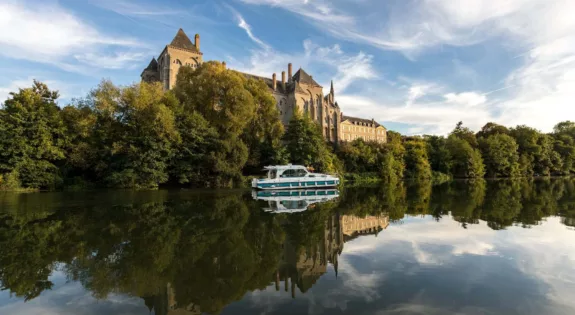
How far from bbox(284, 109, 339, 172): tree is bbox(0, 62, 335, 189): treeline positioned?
8273mm

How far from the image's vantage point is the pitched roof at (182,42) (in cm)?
5062

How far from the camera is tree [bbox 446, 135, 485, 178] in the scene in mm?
55344

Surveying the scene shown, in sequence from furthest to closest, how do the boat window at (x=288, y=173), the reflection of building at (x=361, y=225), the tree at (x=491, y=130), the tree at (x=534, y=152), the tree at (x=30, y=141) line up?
the tree at (x=491, y=130) < the tree at (x=534, y=152) < the boat window at (x=288, y=173) < the tree at (x=30, y=141) < the reflection of building at (x=361, y=225)

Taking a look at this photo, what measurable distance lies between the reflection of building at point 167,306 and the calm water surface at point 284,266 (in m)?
0.03

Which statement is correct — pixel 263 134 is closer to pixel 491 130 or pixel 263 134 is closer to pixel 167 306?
pixel 167 306

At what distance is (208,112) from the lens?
3350 centimetres

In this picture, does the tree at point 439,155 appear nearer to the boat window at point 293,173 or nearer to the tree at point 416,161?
the tree at point 416,161

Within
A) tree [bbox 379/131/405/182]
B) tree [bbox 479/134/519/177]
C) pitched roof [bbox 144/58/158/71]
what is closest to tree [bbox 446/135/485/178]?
tree [bbox 479/134/519/177]

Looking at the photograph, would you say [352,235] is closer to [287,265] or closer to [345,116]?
[287,265]

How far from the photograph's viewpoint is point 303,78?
217 ft

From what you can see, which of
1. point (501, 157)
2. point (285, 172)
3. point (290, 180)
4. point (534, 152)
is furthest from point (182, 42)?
point (534, 152)

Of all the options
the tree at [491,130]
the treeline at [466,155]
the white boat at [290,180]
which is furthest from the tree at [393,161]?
the tree at [491,130]

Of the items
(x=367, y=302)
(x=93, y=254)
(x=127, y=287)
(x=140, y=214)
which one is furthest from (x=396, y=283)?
(x=140, y=214)

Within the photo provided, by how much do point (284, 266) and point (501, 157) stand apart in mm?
65580
